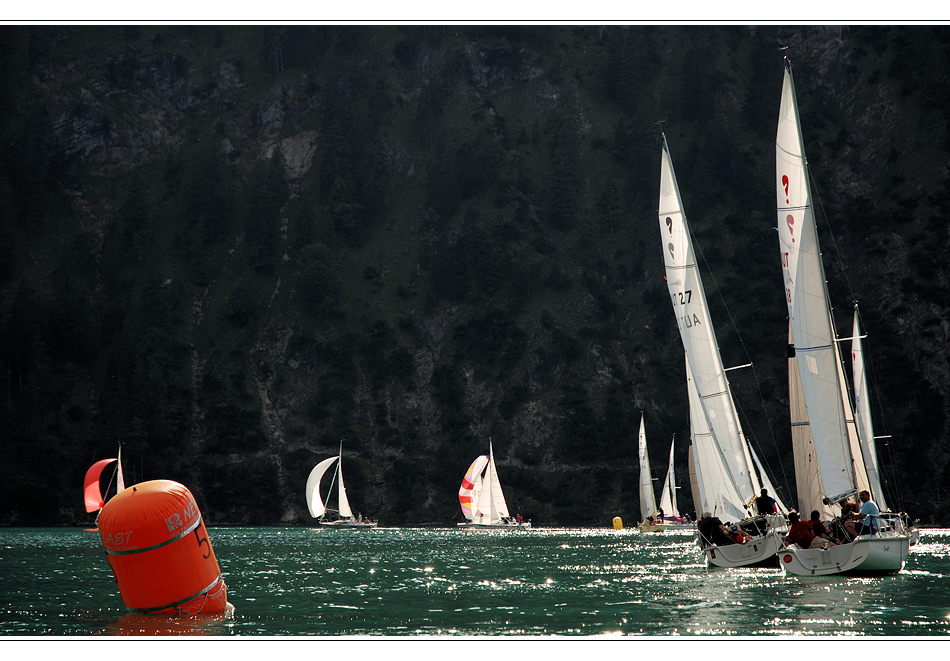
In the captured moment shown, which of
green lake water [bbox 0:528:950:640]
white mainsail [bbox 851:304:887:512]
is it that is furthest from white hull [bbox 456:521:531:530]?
green lake water [bbox 0:528:950:640]

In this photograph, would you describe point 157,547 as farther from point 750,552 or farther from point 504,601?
point 750,552

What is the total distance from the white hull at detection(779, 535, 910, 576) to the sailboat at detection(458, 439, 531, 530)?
5872 centimetres

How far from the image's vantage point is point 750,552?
90.7 feet

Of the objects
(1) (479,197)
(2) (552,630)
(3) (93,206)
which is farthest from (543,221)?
(2) (552,630)

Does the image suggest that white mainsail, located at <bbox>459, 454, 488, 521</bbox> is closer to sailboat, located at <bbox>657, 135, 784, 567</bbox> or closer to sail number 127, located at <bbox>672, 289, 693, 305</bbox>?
sailboat, located at <bbox>657, 135, 784, 567</bbox>

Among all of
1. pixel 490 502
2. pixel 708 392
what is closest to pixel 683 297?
pixel 708 392

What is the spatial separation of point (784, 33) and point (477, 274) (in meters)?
50.9

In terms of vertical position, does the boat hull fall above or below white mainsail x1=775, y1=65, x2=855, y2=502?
below

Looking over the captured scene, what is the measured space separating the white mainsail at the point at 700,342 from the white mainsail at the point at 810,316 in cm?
374

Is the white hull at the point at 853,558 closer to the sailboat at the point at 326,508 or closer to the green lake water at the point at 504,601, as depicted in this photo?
the green lake water at the point at 504,601

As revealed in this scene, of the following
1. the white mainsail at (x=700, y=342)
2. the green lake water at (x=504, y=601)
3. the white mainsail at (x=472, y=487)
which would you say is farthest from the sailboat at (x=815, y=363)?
the white mainsail at (x=472, y=487)

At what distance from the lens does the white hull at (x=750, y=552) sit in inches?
1080

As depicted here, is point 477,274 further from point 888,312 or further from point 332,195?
point 888,312

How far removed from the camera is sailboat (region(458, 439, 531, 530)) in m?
83.1
